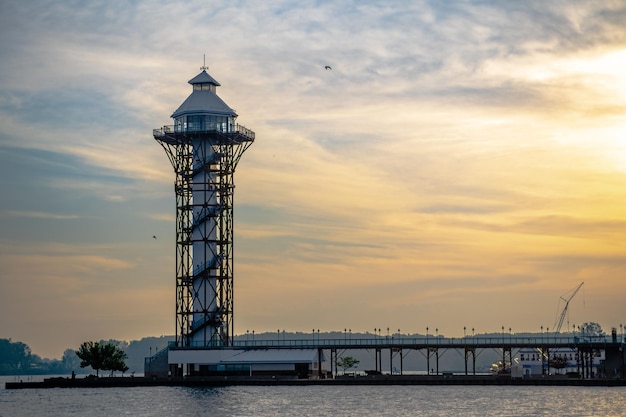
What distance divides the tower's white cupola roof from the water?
44626 mm

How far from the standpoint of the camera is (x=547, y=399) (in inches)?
5566

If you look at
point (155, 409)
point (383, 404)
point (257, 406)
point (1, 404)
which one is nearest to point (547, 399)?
point (383, 404)

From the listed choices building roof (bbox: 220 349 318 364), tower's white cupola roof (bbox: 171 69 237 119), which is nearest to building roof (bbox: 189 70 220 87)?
tower's white cupola roof (bbox: 171 69 237 119)

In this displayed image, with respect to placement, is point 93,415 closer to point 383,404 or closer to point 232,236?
point 383,404

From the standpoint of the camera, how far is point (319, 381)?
173 m

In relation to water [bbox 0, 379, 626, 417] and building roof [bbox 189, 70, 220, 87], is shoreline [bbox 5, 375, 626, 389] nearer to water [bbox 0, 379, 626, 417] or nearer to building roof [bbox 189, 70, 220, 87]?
water [bbox 0, 379, 626, 417]

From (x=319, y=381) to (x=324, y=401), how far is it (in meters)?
36.0

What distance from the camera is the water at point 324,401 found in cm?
12412

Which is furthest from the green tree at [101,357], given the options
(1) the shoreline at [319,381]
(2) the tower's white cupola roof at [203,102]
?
(2) the tower's white cupola roof at [203,102]

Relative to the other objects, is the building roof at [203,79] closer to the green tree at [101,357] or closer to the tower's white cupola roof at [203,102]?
the tower's white cupola roof at [203,102]

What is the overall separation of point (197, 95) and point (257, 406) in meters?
66.9

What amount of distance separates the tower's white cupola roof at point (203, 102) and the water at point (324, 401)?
146ft

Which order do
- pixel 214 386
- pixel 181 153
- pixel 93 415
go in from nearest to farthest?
pixel 93 415
pixel 214 386
pixel 181 153

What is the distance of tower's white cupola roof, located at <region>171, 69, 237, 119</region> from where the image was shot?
584ft
